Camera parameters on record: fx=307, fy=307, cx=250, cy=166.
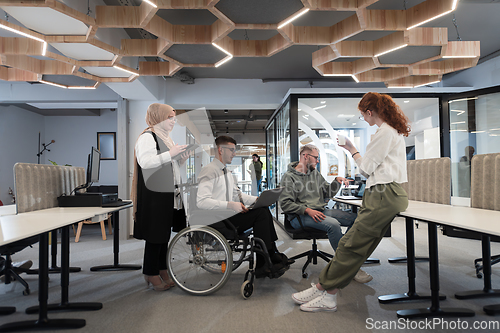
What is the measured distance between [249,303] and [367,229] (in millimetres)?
1069

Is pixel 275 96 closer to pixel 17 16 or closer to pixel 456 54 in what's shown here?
pixel 456 54

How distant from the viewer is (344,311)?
7.11ft

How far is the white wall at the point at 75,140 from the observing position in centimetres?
783

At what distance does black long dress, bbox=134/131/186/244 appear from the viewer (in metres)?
2.41

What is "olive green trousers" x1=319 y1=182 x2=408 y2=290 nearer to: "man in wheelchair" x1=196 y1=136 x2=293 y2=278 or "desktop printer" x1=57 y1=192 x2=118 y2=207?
"man in wheelchair" x1=196 y1=136 x2=293 y2=278

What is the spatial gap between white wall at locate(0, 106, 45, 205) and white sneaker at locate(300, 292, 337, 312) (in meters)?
6.92

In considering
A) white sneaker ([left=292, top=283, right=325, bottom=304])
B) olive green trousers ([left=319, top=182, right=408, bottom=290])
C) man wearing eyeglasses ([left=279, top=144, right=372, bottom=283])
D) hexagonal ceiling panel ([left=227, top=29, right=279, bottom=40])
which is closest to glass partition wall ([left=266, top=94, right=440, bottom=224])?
hexagonal ceiling panel ([left=227, top=29, right=279, bottom=40])

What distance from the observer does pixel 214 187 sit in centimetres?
259

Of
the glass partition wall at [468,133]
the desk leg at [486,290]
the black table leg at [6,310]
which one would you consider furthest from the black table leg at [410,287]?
the glass partition wall at [468,133]

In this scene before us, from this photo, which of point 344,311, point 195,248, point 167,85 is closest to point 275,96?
point 167,85

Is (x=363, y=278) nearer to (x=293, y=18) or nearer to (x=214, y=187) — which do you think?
(x=214, y=187)

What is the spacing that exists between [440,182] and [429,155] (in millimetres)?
3283

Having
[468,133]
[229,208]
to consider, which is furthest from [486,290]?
[468,133]

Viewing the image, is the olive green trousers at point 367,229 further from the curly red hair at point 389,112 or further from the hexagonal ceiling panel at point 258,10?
the hexagonal ceiling panel at point 258,10
